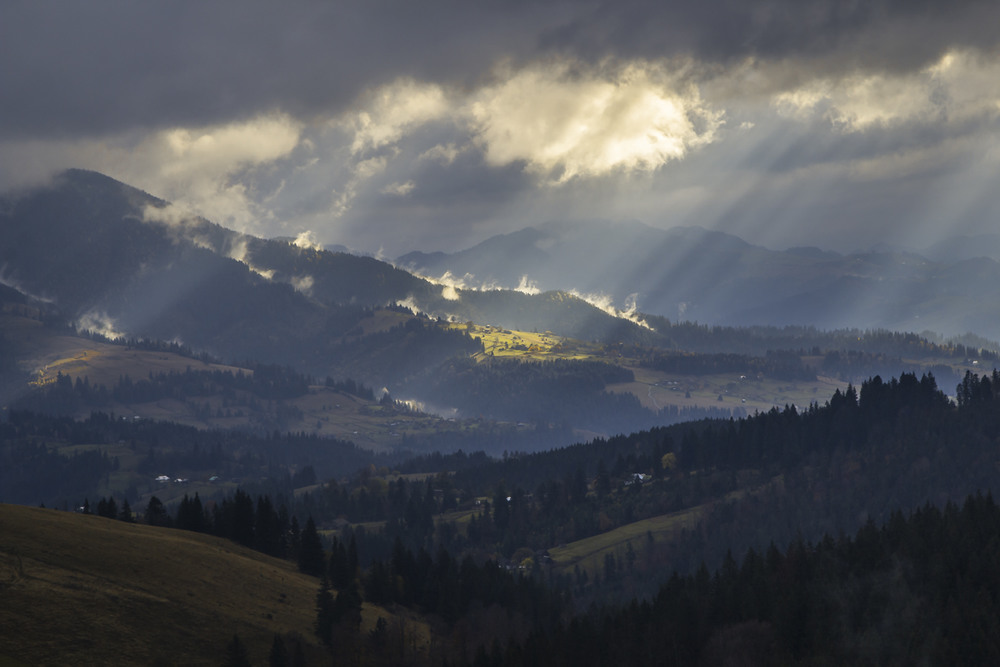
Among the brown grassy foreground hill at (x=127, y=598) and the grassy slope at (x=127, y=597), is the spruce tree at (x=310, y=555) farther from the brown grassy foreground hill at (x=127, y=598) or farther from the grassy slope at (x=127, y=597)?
the grassy slope at (x=127, y=597)

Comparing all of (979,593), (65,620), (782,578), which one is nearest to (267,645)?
(65,620)

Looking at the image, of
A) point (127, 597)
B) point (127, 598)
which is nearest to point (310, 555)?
point (127, 597)

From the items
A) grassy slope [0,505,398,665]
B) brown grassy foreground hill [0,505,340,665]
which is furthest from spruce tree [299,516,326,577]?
grassy slope [0,505,398,665]

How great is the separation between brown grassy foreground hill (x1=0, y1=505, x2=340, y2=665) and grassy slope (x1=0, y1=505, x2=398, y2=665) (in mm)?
152

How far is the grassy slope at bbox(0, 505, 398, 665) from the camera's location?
110938 mm

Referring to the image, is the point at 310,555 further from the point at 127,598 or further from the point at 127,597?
the point at 127,598

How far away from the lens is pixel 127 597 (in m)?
125

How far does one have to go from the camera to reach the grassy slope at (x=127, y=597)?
364ft

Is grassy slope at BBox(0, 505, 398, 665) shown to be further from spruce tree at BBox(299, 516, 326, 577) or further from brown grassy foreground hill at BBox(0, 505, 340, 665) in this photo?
spruce tree at BBox(299, 516, 326, 577)

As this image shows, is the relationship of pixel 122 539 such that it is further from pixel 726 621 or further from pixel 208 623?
pixel 726 621

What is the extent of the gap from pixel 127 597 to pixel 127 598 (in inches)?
8.4

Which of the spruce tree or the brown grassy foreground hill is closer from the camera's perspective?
the brown grassy foreground hill

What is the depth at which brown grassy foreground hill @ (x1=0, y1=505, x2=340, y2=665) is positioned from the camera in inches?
4365

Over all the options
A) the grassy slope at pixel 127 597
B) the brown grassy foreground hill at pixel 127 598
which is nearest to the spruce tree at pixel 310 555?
the brown grassy foreground hill at pixel 127 598
